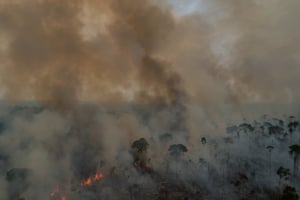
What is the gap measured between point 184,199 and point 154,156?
104ft


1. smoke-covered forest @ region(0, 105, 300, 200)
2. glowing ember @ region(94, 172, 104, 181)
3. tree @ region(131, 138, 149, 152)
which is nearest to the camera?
smoke-covered forest @ region(0, 105, 300, 200)

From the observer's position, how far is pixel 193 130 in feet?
511

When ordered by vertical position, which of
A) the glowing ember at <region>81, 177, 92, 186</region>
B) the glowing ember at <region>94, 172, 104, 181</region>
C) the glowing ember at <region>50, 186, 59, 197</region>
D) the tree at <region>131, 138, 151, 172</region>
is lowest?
the glowing ember at <region>50, 186, 59, 197</region>

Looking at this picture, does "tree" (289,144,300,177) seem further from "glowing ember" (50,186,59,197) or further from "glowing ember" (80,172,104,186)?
"glowing ember" (50,186,59,197)

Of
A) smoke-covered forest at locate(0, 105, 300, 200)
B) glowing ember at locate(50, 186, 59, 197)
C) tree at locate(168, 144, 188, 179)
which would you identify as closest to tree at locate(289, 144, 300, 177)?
smoke-covered forest at locate(0, 105, 300, 200)

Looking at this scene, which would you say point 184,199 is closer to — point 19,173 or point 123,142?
point 123,142

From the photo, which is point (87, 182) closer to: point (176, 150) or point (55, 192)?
point (55, 192)

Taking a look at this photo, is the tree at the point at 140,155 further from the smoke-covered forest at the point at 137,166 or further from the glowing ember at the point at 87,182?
the glowing ember at the point at 87,182

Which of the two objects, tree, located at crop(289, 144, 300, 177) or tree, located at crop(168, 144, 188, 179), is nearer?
Answer: tree, located at crop(289, 144, 300, 177)

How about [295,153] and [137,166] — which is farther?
[295,153]

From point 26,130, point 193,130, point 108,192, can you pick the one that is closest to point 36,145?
point 26,130

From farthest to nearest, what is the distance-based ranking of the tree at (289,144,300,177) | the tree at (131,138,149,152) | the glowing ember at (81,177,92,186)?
the tree at (289,144,300,177) → the tree at (131,138,149,152) → the glowing ember at (81,177,92,186)

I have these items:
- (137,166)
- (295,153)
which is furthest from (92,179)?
(295,153)

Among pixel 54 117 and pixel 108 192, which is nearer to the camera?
pixel 108 192
